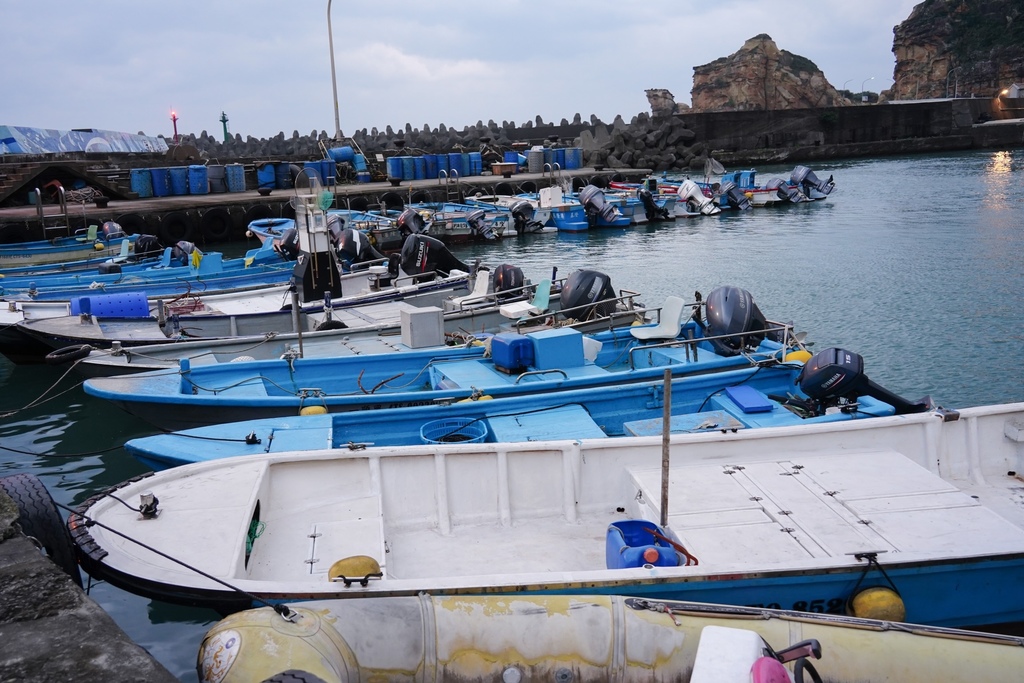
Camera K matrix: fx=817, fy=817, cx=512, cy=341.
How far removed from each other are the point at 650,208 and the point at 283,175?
19.1m

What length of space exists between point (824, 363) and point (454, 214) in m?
25.6

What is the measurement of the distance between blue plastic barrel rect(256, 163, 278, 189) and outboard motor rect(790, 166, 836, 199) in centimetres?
2706

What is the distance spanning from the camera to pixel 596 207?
36.4 meters

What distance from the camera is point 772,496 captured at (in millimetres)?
6684

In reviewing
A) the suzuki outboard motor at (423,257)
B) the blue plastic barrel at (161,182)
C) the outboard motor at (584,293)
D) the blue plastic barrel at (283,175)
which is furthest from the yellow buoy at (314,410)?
the blue plastic barrel at (283,175)

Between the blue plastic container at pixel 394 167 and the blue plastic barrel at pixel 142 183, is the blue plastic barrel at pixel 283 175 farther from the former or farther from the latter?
the blue plastic barrel at pixel 142 183

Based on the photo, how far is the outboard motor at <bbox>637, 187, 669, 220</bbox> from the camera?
1517 inches

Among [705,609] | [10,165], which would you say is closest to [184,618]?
[705,609]

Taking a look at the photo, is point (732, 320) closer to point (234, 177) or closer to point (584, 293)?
point (584, 293)

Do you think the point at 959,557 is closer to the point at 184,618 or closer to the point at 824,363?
the point at 824,363

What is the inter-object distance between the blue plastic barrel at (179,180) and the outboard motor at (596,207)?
18.9m

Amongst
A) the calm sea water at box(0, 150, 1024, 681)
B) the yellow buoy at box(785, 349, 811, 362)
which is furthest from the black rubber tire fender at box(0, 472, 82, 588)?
the yellow buoy at box(785, 349, 811, 362)

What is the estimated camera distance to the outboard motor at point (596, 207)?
3650 cm

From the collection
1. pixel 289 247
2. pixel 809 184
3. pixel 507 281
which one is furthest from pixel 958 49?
pixel 507 281
